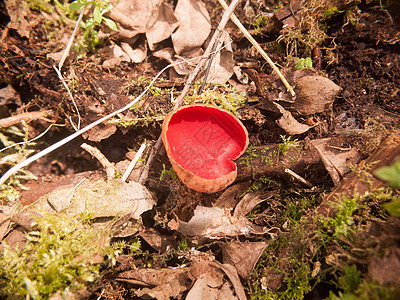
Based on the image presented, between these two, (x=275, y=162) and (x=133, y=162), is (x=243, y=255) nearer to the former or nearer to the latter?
(x=275, y=162)

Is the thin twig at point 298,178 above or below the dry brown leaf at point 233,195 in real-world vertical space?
above


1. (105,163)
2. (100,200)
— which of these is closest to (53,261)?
(100,200)

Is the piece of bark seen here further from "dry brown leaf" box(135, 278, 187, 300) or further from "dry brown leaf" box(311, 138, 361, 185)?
"dry brown leaf" box(135, 278, 187, 300)

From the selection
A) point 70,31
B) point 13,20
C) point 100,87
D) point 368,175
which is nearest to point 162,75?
point 100,87

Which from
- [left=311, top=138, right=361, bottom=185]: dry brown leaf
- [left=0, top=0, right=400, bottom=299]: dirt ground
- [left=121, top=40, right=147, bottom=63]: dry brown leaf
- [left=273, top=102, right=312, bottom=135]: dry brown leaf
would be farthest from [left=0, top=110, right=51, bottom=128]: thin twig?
[left=311, top=138, right=361, bottom=185]: dry brown leaf

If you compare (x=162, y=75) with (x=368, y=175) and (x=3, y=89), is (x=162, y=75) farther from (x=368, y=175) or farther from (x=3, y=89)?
(x=368, y=175)

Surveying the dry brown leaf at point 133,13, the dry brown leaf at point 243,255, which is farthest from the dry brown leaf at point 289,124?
the dry brown leaf at point 133,13

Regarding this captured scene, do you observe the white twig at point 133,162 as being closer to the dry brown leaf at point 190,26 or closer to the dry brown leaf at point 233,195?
the dry brown leaf at point 233,195
